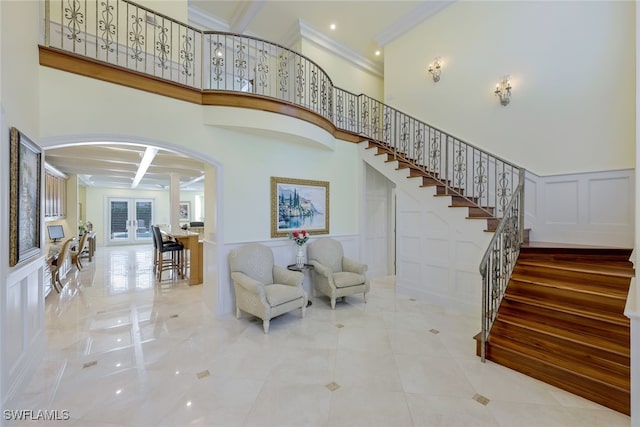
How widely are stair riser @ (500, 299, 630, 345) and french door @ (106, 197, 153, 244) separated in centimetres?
1447

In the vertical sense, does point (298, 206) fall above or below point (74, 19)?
below

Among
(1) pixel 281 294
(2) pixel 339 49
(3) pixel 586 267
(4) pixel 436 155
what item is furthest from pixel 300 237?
(2) pixel 339 49

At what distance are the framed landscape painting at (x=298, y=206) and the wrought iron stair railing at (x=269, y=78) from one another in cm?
129

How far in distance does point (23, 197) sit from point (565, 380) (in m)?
4.87

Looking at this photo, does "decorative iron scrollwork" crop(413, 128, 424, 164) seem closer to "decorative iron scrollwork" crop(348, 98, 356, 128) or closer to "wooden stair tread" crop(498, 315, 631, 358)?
"decorative iron scrollwork" crop(348, 98, 356, 128)

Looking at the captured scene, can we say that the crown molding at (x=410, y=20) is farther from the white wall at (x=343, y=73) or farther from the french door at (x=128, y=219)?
the french door at (x=128, y=219)

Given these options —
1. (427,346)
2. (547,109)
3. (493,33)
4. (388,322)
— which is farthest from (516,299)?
(493,33)

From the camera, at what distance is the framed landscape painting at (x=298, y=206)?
4508 mm

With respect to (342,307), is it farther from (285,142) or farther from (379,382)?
(285,142)

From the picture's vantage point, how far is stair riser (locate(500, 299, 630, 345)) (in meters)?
2.31

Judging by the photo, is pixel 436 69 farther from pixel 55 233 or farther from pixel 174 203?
pixel 55 233

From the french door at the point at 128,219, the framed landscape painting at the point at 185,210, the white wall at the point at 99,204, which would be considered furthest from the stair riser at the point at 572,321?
the framed landscape painting at the point at 185,210

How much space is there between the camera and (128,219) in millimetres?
12586

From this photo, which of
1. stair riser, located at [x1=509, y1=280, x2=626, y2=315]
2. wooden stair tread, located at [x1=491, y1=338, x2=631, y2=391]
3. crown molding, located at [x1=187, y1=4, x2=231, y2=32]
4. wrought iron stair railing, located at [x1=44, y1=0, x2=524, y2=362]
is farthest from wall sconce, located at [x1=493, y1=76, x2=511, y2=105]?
crown molding, located at [x1=187, y1=4, x2=231, y2=32]
